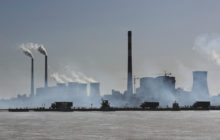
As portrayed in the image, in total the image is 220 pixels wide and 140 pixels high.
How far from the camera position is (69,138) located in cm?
9562

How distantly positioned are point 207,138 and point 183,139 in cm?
598

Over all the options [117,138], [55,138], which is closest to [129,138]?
[117,138]

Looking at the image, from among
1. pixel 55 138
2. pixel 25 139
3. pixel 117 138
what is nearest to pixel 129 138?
pixel 117 138

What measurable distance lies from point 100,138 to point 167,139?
539 inches

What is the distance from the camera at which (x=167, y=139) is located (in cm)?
9431

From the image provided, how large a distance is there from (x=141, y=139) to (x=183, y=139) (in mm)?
8504

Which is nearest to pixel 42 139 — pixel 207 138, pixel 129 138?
pixel 129 138

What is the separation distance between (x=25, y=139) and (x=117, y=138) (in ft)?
61.6

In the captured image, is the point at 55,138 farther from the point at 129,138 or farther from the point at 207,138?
the point at 207,138

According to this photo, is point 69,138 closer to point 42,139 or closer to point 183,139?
point 42,139

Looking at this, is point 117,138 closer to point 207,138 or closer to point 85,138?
point 85,138

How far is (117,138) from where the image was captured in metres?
96.2

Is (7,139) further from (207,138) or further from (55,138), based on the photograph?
(207,138)

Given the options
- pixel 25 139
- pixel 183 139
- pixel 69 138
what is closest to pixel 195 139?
pixel 183 139
